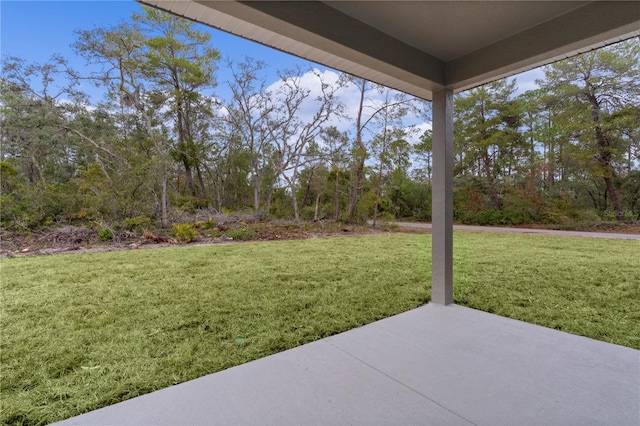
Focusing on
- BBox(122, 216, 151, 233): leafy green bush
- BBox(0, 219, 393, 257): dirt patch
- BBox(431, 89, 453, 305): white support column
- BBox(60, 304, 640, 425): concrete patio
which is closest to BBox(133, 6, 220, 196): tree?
BBox(0, 219, 393, 257): dirt patch

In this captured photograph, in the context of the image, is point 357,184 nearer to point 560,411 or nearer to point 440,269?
point 440,269

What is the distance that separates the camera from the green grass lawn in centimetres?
160

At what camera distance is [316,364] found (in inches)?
65.8

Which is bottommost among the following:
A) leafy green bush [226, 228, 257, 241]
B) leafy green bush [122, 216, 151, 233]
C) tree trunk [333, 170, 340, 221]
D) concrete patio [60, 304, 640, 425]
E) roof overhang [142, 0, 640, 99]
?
concrete patio [60, 304, 640, 425]

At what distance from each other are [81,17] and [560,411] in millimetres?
11374

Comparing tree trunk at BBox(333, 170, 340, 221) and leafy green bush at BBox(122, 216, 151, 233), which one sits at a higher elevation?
tree trunk at BBox(333, 170, 340, 221)

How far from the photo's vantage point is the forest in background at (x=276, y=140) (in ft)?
26.4

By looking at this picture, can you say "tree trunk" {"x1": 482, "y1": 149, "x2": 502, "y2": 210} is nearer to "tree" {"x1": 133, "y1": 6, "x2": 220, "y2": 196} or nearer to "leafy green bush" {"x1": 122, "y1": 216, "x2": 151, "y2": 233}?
"tree" {"x1": 133, "y1": 6, "x2": 220, "y2": 196}

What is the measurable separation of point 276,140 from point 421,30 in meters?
10.1

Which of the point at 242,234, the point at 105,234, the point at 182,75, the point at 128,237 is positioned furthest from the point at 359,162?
the point at 105,234

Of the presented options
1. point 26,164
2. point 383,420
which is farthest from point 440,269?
point 26,164

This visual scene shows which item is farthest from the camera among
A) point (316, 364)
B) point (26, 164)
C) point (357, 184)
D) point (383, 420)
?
point (357, 184)

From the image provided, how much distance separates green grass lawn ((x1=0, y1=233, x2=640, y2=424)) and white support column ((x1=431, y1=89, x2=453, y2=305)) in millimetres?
458

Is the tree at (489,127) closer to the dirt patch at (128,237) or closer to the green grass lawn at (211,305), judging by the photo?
the dirt patch at (128,237)
